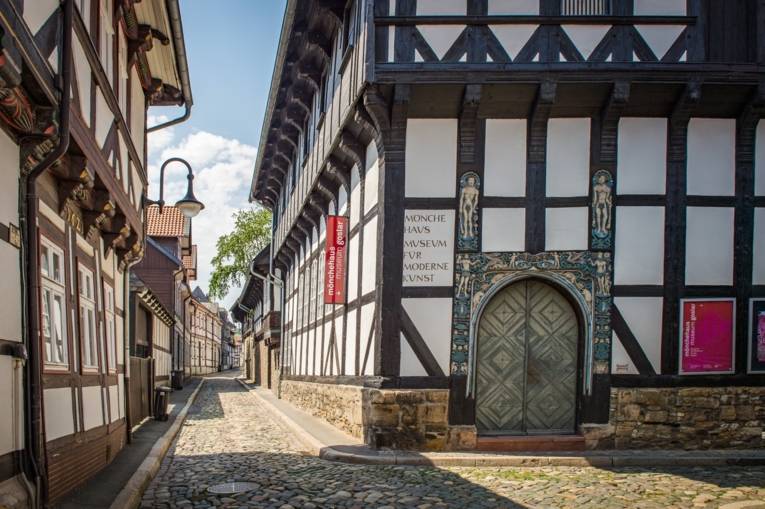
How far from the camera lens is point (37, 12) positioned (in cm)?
541

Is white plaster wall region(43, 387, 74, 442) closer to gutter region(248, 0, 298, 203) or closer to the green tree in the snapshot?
gutter region(248, 0, 298, 203)

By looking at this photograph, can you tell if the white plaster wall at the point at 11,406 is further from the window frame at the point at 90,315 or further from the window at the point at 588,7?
the window at the point at 588,7

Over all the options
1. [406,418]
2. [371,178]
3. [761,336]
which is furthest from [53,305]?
[761,336]

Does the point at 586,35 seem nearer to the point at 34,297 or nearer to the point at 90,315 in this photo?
the point at 90,315

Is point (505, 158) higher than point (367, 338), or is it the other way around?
point (505, 158)

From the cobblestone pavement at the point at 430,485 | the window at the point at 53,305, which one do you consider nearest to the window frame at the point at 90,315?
the window at the point at 53,305

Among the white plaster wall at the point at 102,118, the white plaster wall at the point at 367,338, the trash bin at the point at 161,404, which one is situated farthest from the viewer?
the trash bin at the point at 161,404

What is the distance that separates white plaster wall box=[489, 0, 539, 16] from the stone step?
20.1 feet

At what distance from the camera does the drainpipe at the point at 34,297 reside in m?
5.68

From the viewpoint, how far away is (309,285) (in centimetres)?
1886

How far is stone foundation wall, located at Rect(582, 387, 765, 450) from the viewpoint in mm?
10359

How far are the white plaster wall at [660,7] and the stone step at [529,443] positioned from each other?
20.4 ft

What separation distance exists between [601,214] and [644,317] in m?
1.63

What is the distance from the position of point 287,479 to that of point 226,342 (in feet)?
312
